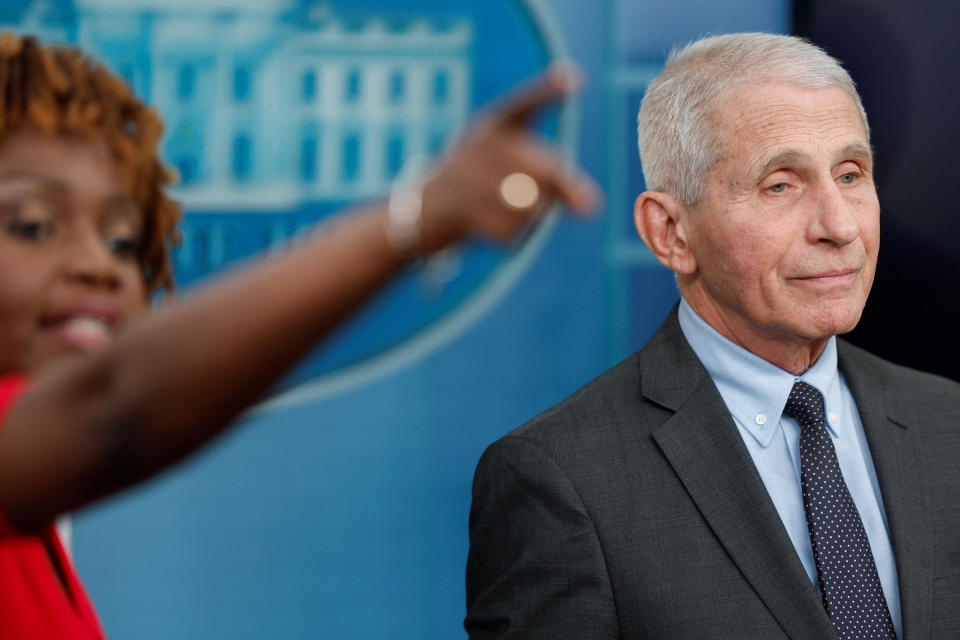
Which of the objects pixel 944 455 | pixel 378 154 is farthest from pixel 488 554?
pixel 378 154

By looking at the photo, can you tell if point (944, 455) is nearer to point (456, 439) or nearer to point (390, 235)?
point (456, 439)

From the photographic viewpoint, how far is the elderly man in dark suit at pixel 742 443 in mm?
1498

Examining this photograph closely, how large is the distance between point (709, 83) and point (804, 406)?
56cm

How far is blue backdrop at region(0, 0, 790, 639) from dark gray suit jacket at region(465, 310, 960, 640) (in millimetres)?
562

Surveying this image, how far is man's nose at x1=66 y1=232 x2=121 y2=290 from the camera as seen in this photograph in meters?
0.98

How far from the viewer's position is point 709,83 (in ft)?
5.56

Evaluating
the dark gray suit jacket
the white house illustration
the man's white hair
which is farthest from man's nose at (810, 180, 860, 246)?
the white house illustration

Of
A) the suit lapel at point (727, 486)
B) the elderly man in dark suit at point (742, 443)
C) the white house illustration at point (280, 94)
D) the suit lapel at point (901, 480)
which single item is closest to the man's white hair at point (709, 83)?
the elderly man in dark suit at point (742, 443)

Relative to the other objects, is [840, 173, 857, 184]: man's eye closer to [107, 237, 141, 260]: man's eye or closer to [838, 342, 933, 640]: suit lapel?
[838, 342, 933, 640]: suit lapel

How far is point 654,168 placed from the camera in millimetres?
1797

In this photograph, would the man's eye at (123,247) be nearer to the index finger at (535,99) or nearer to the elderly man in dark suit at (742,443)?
the index finger at (535,99)

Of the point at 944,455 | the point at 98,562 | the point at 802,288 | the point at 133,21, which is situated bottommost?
the point at 98,562

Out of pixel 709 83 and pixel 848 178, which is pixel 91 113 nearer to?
pixel 709 83

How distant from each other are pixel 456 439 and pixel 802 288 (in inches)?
35.3
